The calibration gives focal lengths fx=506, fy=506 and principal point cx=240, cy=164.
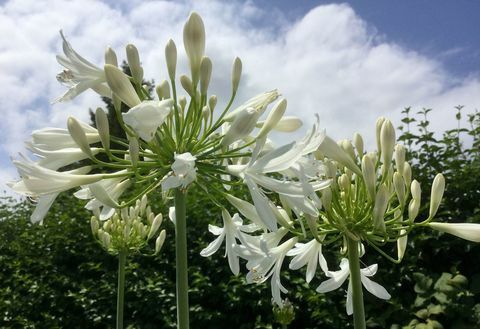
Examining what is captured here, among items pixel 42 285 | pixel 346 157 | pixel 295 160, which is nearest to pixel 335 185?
pixel 346 157

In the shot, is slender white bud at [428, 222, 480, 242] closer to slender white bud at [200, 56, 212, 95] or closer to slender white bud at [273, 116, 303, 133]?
slender white bud at [273, 116, 303, 133]

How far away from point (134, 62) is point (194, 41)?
0.27m

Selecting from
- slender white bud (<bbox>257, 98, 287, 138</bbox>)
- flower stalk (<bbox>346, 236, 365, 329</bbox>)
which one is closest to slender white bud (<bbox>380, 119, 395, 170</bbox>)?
flower stalk (<bbox>346, 236, 365, 329</bbox>)

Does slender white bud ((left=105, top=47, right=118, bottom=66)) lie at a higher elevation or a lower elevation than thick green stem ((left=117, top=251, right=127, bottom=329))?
higher

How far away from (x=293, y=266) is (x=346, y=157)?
667 millimetres

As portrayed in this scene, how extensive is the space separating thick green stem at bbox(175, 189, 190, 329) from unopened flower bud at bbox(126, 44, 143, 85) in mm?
525

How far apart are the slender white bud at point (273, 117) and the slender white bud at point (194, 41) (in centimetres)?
40

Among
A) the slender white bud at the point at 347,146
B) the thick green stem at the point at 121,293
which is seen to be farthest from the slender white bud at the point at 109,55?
the thick green stem at the point at 121,293

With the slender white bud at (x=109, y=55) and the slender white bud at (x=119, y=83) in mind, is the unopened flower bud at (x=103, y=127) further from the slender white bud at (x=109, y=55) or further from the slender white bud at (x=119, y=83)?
the slender white bud at (x=109, y=55)

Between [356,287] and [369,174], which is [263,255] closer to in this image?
[356,287]

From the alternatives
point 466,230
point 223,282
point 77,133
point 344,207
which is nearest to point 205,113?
point 77,133

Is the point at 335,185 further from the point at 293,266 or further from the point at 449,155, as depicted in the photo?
the point at 449,155

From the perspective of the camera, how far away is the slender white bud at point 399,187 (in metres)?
2.09

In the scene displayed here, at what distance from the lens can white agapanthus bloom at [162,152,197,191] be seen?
5.74ft
